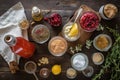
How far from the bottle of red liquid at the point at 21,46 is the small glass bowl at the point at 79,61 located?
0.20m

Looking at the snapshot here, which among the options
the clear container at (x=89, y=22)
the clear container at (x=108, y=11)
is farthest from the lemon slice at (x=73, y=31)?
the clear container at (x=108, y=11)

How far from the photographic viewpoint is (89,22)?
1.64m

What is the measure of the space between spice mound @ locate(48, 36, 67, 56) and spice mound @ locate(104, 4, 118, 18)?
0.24 metres

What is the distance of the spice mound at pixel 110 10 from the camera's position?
1.65m

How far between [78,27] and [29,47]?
0.81 ft

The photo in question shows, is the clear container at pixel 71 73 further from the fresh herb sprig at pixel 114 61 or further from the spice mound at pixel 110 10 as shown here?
the spice mound at pixel 110 10

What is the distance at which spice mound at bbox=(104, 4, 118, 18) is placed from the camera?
165 cm

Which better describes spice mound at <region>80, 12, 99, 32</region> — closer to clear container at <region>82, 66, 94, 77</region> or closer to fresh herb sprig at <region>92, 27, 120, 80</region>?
fresh herb sprig at <region>92, 27, 120, 80</region>

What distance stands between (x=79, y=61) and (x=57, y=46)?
0.12 metres

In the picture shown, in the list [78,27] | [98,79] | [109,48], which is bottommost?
[98,79]

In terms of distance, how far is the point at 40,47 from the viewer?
167cm

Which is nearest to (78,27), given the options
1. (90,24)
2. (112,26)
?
(90,24)

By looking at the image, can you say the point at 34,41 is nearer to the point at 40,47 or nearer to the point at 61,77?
the point at 40,47

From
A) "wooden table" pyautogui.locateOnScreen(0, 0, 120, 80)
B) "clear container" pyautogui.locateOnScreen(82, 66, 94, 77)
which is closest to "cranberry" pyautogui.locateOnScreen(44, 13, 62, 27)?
"wooden table" pyautogui.locateOnScreen(0, 0, 120, 80)
